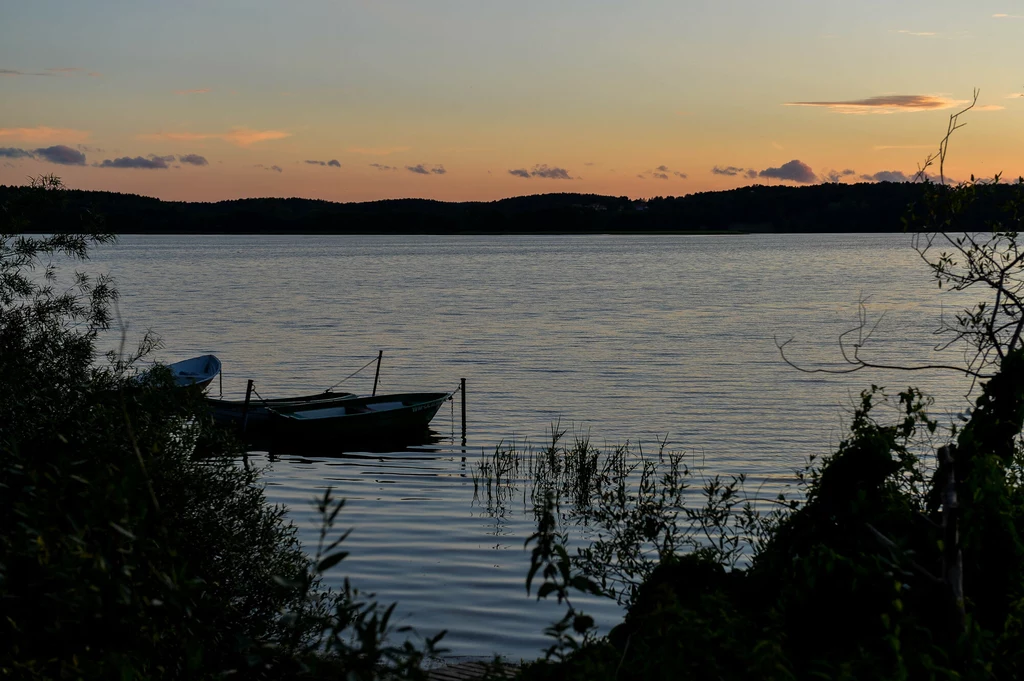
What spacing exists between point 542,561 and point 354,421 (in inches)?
1014

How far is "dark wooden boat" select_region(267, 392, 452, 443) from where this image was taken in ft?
97.0

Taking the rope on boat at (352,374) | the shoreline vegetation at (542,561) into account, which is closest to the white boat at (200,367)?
the rope on boat at (352,374)

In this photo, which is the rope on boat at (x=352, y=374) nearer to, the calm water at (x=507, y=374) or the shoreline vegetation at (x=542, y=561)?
the calm water at (x=507, y=374)

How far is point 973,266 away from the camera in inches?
388

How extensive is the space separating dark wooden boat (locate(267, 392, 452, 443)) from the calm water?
42.7 inches

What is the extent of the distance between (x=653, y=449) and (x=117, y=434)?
19.4 metres

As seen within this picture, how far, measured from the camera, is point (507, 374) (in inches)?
1762

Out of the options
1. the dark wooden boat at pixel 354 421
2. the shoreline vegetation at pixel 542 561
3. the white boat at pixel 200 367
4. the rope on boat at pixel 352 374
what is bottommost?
the rope on boat at pixel 352 374

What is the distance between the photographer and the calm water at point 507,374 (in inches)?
725

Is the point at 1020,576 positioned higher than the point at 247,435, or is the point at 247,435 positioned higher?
the point at 1020,576

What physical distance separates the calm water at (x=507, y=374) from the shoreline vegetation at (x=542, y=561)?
1.20 metres

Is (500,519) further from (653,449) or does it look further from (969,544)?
(969,544)

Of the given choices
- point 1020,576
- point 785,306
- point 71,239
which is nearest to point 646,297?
point 785,306

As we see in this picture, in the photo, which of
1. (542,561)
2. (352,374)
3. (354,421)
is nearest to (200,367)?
(352,374)
